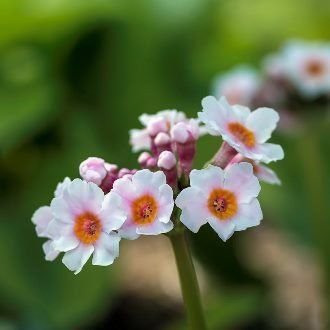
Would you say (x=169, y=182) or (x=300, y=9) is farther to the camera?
(x=300, y=9)

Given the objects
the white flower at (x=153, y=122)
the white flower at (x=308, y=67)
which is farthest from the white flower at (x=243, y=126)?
the white flower at (x=308, y=67)

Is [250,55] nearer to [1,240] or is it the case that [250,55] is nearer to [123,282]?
[123,282]

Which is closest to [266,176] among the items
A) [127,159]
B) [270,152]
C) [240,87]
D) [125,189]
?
[270,152]

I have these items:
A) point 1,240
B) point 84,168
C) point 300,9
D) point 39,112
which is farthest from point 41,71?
point 84,168

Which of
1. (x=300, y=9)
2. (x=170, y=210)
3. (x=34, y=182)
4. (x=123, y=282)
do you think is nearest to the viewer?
(x=170, y=210)

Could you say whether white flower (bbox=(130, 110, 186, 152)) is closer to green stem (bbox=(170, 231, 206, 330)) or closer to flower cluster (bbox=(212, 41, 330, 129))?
green stem (bbox=(170, 231, 206, 330))
